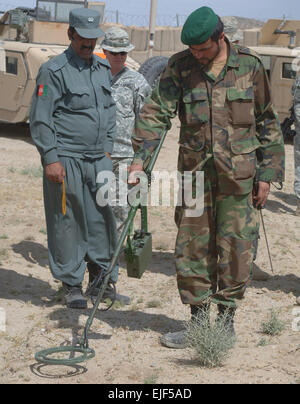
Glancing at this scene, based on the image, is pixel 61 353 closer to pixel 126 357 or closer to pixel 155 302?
pixel 126 357

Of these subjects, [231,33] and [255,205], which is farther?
[231,33]

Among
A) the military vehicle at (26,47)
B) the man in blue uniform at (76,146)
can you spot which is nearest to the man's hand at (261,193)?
the man in blue uniform at (76,146)

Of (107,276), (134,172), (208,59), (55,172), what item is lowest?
(107,276)

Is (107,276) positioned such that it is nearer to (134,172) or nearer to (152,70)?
(134,172)

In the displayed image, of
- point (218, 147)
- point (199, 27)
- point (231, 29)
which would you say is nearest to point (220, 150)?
point (218, 147)

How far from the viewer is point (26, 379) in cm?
392

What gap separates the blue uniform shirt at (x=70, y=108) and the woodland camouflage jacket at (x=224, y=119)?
2.34ft

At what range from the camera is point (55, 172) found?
4801mm

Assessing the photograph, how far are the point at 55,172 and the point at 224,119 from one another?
1212 mm

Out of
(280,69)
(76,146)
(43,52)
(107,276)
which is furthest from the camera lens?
(280,69)

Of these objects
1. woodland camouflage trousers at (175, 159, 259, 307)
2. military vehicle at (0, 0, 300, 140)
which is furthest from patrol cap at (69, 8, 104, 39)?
military vehicle at (0, 0, 300, 140)

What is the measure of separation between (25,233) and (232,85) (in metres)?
3.55

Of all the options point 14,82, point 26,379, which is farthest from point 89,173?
point 14,82

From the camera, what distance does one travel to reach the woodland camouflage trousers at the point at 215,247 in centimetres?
423
